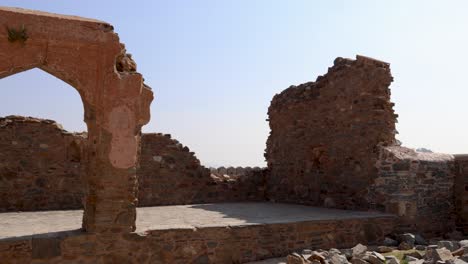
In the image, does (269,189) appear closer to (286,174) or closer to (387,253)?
(286,174)

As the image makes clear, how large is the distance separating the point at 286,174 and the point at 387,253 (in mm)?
4512

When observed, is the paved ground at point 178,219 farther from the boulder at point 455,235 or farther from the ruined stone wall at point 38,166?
the boulder at point 455,235

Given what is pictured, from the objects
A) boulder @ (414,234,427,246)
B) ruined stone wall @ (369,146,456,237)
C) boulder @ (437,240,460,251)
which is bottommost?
boulder @ (414,234,427,246)

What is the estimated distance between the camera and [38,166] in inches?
369

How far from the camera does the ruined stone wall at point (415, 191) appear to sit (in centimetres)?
816

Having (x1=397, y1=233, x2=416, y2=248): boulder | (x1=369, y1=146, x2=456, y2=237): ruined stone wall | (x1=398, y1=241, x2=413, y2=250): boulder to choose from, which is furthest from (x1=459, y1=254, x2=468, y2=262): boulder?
(x1=369, y1=146, x2=456, y2=237): ruined stone wall

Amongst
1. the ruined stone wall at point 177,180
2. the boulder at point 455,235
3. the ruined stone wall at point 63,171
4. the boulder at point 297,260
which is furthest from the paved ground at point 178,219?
the ruined stone wall at point 177,180

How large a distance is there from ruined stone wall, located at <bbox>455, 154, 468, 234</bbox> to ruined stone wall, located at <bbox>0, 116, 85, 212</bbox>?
25.7ft

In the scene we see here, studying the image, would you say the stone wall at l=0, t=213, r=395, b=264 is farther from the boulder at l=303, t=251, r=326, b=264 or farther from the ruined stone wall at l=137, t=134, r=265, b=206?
the ruined stone wall at l=137, t=134, r=265, b=206

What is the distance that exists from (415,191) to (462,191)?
4.45 feet

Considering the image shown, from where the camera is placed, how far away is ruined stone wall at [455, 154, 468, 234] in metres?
8.88

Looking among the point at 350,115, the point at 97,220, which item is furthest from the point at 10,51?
the point at 350,115

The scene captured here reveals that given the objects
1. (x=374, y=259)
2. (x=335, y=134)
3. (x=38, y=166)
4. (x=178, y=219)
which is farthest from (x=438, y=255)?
(x=38, y=166)

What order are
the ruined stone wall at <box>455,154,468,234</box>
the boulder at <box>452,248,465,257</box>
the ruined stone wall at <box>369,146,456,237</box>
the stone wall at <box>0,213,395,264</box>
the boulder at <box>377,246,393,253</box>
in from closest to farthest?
the stone wall at <box>0,213,395,264</box> → the boulder at <box>452,248,465,257</box> → the boulder at <box>377,246,393,253</box> → the ruined stone wall at <box>369,146,456,237</box> → the ruined stone wall at <box>455,154,468,234</box>
